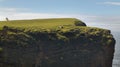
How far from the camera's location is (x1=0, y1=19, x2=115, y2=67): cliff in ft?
440

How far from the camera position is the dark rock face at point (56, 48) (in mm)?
133750

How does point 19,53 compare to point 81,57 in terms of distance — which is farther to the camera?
point 81,57

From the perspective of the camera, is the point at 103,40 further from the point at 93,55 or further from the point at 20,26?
the point at 20,26

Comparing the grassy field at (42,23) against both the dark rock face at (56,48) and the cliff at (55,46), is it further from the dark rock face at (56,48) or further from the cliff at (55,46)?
the dark rock face at (56,48)

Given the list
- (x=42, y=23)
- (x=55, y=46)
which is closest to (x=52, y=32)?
(x=55, y=46)

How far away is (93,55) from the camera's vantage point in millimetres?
146625

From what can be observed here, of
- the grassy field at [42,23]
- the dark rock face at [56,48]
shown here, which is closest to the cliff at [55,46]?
the dark rock face at [56,48]

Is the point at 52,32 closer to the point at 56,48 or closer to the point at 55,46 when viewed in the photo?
the point at 55,46

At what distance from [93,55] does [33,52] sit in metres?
23.3

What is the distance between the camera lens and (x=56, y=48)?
141125mm

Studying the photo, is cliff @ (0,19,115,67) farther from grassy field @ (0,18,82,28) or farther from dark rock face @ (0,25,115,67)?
grassy field @ (0,18,82,28)

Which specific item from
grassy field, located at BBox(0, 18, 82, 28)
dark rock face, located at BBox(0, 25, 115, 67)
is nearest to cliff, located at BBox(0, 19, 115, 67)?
dark rock face, located at BBox(0, 25, 115, 67)

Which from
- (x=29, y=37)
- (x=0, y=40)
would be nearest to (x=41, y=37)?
(x=29, y=37)

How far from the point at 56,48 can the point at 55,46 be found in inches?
35.8
